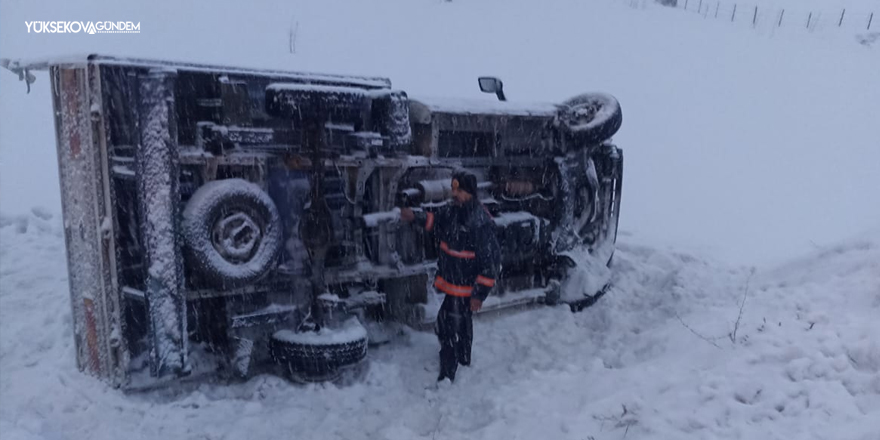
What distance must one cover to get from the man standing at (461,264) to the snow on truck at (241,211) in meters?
0.43

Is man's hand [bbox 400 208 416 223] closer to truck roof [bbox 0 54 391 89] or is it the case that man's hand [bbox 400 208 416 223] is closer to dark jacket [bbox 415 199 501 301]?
dark jacket [bbox 415 199 501 301]

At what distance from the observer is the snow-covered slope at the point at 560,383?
3.52m

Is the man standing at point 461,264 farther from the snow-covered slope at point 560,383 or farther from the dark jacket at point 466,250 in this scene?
the snow-covered slope at point 560,383

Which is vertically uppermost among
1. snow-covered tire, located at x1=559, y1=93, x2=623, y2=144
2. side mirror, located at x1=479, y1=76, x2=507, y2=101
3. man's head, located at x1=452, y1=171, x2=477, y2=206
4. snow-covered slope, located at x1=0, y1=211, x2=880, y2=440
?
side mirror, located at x1=479, y1=76, x2=507, y2=101

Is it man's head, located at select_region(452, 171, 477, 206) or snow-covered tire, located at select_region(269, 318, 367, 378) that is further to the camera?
man's head, located at select_region(452, 171, 477, 206)

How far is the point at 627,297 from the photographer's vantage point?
662cm

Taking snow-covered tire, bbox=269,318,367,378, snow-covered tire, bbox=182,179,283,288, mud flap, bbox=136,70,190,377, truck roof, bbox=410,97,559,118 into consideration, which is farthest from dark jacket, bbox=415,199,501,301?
mud flap, bbox=136,70,190,377

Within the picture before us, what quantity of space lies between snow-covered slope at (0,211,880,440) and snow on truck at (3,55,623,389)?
0.85ft

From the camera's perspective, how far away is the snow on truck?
376 centimetres

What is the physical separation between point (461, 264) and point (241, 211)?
1643 mm

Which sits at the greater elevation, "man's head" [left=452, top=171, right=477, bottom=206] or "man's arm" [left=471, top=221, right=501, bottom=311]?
"man's head" [left=452, top=171, right=477, bottom=206]

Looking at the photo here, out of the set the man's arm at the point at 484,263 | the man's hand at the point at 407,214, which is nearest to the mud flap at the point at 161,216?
the man's hand at the point at 407,214

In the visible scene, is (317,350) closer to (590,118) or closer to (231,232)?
(231,232)

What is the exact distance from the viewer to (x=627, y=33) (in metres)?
16.0
